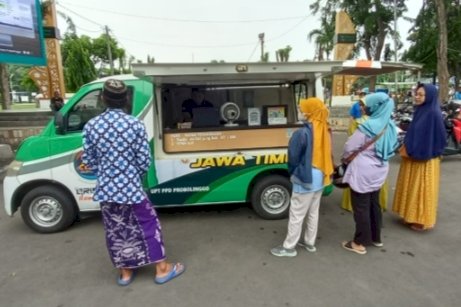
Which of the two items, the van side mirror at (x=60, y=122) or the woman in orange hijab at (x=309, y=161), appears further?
the van side mirror at (x=60, y=122)

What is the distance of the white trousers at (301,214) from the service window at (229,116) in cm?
122

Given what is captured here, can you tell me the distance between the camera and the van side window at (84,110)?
417cm

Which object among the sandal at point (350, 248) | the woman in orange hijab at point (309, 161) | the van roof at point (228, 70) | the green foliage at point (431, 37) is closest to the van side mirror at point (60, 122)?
the van roof at point (228, 70)

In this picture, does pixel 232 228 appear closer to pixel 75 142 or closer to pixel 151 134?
pixel 151 134

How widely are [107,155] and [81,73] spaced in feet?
98.2

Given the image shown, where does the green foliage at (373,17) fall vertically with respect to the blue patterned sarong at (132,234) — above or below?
above

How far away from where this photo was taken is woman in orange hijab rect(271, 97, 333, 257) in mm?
3270

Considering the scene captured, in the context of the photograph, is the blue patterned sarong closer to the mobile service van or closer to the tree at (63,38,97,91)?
the mobile service van

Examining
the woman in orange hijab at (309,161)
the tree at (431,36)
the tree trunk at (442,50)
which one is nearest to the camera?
the woman in orange hijab at (309,161)

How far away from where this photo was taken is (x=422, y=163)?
400cm

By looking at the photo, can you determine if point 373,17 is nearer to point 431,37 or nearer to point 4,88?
point 431,37

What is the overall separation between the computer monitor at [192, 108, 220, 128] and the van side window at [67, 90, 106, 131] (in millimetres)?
1175

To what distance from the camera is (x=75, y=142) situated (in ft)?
13.5

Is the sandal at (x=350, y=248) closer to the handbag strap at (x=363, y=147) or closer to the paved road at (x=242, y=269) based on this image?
the paved road at (x=242, y=269)
